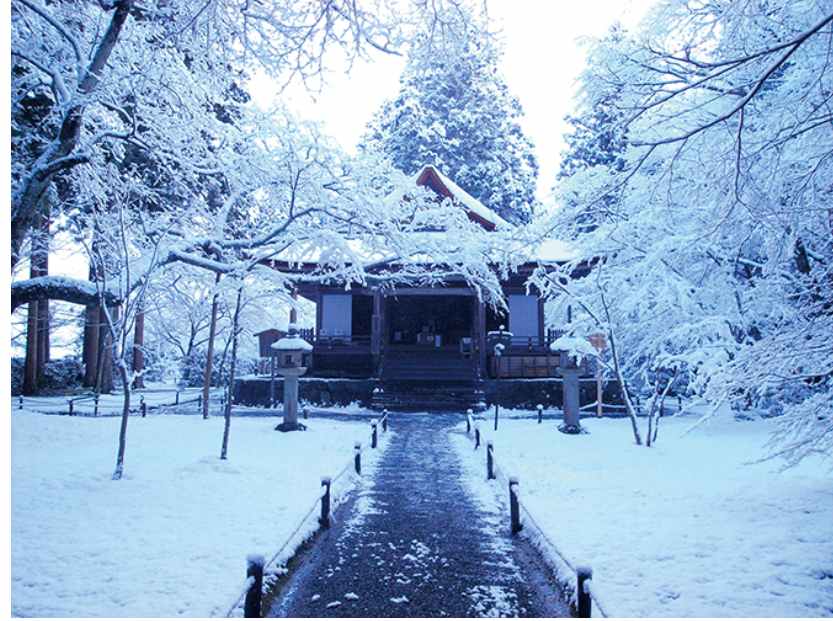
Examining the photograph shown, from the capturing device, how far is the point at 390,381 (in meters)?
17.2

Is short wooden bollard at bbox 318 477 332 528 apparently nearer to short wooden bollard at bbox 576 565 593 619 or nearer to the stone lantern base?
short wooden bollard at bbox 576 565 593 619

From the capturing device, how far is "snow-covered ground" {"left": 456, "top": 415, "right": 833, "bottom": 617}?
382 centimetres

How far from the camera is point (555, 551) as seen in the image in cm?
429

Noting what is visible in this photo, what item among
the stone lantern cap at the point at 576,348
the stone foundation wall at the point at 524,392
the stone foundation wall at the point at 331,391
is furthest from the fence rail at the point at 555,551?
the stone foundation wall at the point at 331,391

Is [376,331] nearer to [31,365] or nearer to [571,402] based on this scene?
[571,402]

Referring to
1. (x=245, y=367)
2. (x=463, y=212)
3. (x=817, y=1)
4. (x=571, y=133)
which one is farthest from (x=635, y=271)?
(x=245, y=367)

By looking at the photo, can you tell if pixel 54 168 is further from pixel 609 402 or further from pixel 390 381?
pixel 609 402

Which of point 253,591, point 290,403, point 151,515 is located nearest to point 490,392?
point 290,403

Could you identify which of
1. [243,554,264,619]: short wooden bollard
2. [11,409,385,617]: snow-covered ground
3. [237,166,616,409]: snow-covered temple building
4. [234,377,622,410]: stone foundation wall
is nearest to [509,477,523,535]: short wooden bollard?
[11,409,385,617]: snow-covered ground

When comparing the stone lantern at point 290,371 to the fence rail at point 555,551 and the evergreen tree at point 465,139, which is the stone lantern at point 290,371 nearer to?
the fence rail at point 555,551

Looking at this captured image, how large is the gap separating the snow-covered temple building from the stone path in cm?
959

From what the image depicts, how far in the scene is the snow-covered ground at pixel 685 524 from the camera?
382 centimetres

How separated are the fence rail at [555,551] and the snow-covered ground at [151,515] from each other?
2.11m

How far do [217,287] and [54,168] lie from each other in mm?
5741
